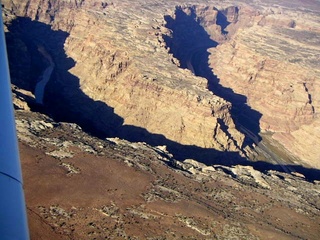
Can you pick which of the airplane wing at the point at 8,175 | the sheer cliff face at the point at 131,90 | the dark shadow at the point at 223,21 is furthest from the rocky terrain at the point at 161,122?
the airplane wing at the point at 8,175

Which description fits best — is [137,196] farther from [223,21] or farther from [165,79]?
[223,21]

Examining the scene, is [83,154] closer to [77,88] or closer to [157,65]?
[157,65]

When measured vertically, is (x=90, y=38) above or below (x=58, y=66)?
above

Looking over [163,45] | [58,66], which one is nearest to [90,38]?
[58,66]

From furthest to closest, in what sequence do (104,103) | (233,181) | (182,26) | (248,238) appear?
(182,26)
(104,103)
(233,181)
(248,238)

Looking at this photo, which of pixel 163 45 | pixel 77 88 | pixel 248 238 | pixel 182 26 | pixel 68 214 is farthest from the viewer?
pixel 182 26

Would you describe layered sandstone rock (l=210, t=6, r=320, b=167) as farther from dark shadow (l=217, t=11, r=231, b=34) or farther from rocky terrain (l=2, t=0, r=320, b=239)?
dark shadow (l=217, t=11, r=231, b=34)

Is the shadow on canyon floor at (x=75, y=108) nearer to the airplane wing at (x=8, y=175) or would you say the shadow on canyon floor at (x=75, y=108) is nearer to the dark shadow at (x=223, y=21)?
the airplane wing at (x=8, y=175)

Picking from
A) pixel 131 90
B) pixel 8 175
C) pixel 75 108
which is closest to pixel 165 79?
pixel 131 90
